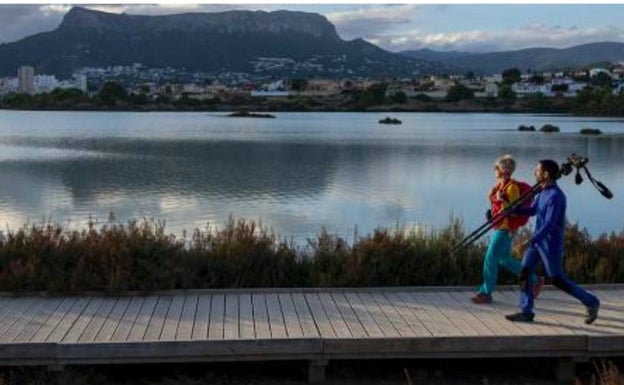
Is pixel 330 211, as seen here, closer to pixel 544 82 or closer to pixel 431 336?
pixel 431 336

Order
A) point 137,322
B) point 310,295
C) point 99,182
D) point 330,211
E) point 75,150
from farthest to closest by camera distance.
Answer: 1. point 75,150
2. point 99,182
3. point 330,211
4. point 310,295
5. point 137,322

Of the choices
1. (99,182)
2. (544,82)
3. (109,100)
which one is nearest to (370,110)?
(109,100)

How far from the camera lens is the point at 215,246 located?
888 cm

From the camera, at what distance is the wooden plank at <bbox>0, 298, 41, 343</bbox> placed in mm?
6453

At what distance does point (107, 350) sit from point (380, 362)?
2.16m

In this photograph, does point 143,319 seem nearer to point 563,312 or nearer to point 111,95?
point 563,312

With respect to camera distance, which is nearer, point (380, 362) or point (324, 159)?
point (380, 362)

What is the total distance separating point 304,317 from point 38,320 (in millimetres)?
2093

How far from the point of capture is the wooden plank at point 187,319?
6.32 metres

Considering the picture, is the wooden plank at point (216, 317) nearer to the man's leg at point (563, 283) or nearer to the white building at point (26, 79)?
the man's leg at point (563, 283)

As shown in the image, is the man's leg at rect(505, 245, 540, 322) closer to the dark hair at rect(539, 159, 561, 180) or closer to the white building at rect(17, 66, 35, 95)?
the dark hair at rect(539, 159, 561, 180)

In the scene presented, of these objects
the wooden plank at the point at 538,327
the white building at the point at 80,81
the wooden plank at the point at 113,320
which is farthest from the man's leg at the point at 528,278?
the white building at the point at 80,81

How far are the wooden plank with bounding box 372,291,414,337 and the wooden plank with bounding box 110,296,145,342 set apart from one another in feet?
6.69

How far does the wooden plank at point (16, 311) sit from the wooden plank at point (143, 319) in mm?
898
